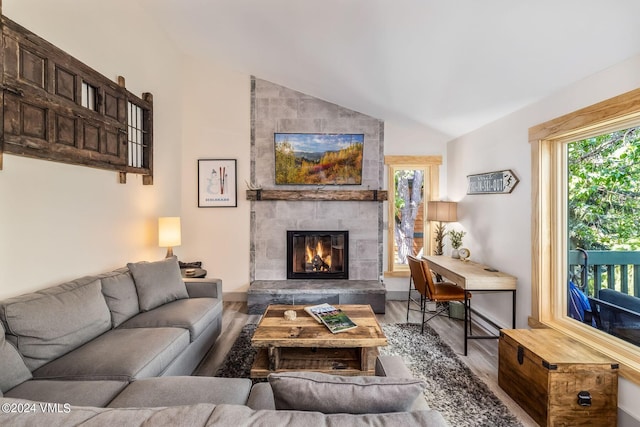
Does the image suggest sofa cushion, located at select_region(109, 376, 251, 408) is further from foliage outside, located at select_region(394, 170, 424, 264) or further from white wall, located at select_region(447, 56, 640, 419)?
foliage outside, located at select_region(394, 170, 424, 264)

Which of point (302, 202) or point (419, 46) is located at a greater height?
point (419, 46)

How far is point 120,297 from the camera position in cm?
237

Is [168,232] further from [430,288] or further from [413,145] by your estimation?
[413,145]

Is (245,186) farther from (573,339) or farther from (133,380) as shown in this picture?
(573,339)

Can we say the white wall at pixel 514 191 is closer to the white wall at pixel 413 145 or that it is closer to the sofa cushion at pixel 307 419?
the white wall at pixel 413 145

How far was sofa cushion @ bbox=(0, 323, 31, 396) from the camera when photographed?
1.46m

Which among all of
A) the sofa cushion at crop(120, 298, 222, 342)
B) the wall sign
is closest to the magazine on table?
the sofa cushion at crop(120, 298, 222, 342)

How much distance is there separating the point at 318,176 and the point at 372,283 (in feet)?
5.69

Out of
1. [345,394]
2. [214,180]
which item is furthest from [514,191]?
[214,180]

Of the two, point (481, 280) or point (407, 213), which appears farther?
point (407, 213)

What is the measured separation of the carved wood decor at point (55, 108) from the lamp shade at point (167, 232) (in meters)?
0.67

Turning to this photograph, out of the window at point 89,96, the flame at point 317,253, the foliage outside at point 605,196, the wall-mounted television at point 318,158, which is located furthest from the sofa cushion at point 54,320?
the foliage outside at point 605,196

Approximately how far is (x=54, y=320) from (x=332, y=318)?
188 centimetres

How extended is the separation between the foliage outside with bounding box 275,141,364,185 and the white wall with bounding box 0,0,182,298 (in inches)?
60.8
